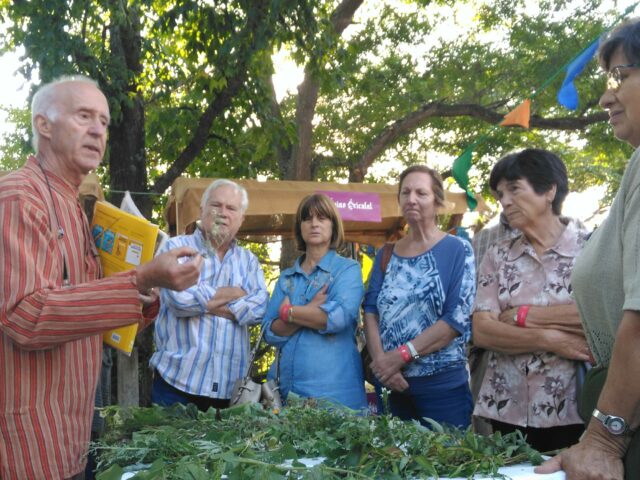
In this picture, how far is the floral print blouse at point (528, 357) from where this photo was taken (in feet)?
9.76

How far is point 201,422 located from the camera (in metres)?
2.03

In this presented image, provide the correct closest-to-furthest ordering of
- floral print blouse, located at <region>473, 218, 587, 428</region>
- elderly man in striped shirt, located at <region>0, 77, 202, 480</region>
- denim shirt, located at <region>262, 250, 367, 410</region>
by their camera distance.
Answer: elderly man in striped shirt, located at <region>0, 77, 202, 480</region> < floral print blouse, located at <region>473, 218, 587, 428</region> < denim shirt, located at <region>262, 250, 367, 410</region>

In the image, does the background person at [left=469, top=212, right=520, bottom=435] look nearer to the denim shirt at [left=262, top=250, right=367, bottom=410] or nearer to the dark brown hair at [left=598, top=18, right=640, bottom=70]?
the denim shirt at [left=262, top=250, right=367, bottom=410]

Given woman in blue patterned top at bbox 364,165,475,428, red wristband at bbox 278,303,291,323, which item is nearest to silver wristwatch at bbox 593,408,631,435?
woman in blue patterned top at bbox 364,165,475,428

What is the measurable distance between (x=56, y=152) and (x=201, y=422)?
0.97 m

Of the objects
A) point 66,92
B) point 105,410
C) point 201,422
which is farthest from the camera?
point 66,92

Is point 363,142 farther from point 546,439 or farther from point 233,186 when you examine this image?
point 546,439

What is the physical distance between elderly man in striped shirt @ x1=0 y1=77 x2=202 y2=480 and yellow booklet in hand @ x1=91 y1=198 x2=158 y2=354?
143 millimetres

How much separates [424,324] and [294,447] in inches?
79.5

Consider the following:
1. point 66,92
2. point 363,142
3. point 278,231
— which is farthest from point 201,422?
point 363,142

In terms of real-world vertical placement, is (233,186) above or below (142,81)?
below

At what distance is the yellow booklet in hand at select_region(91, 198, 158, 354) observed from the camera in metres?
2.41

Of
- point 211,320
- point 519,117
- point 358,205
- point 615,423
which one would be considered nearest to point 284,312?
point 211,320

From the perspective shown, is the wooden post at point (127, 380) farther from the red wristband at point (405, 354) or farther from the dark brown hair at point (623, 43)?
the dark brown hair at point (623, 43)
